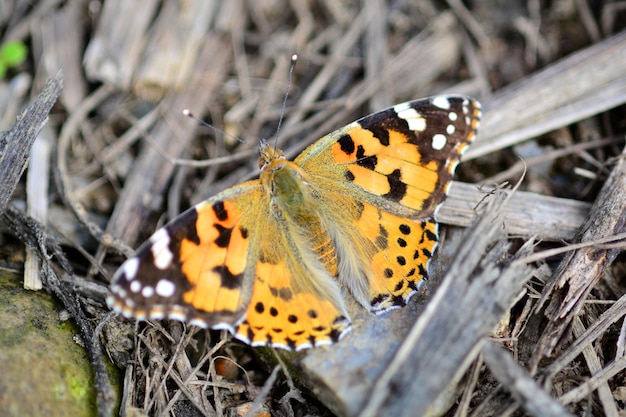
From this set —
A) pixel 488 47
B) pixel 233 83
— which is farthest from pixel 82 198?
pixel 488 47

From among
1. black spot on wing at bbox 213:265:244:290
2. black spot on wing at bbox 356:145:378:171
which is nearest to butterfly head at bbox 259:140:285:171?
black spot on wing at bbox 356:145:378:171

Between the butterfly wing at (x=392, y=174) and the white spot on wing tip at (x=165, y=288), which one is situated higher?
the butterfly wing at (x=392, y=174)

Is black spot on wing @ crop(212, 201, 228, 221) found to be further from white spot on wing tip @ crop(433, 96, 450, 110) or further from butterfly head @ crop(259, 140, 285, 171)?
white spot on wing tip @ crop(433, 96, 450, 110)

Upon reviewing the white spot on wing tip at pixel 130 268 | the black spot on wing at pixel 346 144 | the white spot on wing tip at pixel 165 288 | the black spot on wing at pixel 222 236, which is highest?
the black spot on wing at pixel 346 144

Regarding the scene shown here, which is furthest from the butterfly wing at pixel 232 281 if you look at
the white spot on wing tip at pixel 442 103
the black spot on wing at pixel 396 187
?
the white spot on wing tip at pixel 442 103

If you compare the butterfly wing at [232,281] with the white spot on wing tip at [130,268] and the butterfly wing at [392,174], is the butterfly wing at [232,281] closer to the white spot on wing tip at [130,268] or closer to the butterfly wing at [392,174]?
the white spot on wing tip at [130,268]

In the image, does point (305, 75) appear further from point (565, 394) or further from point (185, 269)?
point (565, 394)
